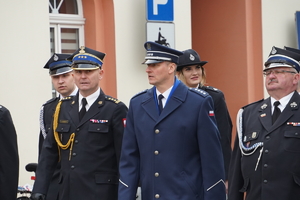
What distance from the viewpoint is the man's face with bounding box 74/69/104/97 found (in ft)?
20.2

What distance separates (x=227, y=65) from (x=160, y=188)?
25.7 ft

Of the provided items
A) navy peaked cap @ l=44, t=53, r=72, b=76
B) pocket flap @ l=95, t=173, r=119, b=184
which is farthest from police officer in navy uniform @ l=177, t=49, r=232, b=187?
pocket flap @ l=95, t=173, r=119, b=184

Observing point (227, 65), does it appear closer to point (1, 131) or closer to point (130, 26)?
point (130, 26)

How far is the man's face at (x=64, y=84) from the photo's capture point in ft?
23.6

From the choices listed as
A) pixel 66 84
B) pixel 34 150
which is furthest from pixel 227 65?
pixel 66 84

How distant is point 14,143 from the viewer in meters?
6.37

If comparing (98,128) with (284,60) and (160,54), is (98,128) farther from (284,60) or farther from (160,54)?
(284,60)

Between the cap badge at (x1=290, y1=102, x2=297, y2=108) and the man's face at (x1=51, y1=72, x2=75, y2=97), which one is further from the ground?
the man's face at (x1=51, y1=72, x2=75, y2=97)

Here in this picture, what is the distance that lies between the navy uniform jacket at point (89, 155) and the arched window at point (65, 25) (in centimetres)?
404

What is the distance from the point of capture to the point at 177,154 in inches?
203

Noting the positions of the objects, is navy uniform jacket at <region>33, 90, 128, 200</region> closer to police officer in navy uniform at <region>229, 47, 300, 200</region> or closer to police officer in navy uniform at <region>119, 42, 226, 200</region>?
police officer in navy uniform at <region>119, 42, 226, 200</region>

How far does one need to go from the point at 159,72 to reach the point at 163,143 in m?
0.55

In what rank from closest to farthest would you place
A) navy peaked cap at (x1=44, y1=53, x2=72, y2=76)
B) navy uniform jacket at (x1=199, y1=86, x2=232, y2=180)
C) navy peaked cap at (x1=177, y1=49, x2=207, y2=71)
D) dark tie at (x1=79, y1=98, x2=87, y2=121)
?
dark tie at (x1=79, y1=98, x2=87, y2=121) < navy peaked cap at (x1=44, y1=53, x2=72, y2=76) < navy uniform jacket at (x1=199, y1=86, x2=232, y2=180) < navy peaked cap at (x1=177, y1=49, x2=207, y2=71)

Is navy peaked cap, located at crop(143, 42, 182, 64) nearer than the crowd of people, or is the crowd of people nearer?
the crowd of people
